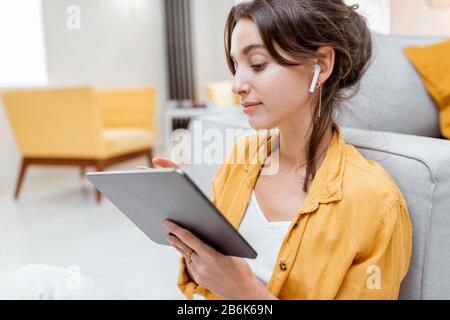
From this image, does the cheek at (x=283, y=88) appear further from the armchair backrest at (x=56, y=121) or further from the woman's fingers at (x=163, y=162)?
the armchair backrest at (x=56, y=121)

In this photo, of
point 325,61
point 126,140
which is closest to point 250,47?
point 325,61

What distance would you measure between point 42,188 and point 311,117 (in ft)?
10.2

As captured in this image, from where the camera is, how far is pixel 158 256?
201 cm

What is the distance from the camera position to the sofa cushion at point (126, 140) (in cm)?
311

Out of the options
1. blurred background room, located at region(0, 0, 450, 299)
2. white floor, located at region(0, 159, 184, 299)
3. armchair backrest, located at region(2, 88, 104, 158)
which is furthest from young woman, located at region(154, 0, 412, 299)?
armchair backrest, located at region(2, 88, 104, 158)

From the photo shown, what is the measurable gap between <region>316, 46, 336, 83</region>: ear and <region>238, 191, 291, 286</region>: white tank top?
0.92 ft

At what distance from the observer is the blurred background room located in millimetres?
2000

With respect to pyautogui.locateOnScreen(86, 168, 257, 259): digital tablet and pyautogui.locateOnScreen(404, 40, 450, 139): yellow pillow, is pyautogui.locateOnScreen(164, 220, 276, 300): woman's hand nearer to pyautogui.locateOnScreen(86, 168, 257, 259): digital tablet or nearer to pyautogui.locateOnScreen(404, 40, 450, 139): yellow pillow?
pyautogui.locateOnScreen(86, 168, 257, 259): digital tablet

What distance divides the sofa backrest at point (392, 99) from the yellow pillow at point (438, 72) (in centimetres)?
2

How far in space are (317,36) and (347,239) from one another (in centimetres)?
35

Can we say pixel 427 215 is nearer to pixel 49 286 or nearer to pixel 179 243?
pixel 179 243

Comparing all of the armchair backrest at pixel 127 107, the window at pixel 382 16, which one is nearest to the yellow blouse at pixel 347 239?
the window at pixel 382 16
